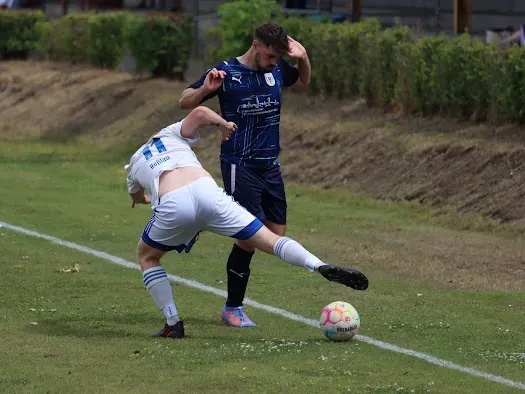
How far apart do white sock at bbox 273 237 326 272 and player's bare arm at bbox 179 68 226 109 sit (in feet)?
4.37

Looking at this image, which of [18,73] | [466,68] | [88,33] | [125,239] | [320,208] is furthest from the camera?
[18,73]

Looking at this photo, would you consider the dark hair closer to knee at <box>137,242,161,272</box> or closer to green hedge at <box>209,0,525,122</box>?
knee at <box>137,242,161,272</box>

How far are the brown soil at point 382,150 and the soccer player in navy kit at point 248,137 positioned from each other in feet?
9.30

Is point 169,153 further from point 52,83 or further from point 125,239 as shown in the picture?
point 52,83

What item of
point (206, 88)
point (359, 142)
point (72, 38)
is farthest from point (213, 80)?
point (72, 38)

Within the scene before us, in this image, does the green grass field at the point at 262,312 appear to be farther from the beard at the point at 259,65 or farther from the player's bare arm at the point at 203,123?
the beard at the point at 259,65

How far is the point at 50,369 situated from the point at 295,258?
178 cm

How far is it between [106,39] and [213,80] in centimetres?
2421

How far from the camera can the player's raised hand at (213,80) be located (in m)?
8.94

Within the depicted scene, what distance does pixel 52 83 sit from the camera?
33.5 meters

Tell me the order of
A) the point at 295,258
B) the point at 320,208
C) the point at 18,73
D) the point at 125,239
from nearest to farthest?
the point at 295,258, the point at 125,239, the point at 320,208, the point at 18,73

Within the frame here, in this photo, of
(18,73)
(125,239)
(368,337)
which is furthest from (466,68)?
(18,73)

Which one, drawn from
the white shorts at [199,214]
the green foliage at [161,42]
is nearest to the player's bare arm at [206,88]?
the white shorts at [199,214]

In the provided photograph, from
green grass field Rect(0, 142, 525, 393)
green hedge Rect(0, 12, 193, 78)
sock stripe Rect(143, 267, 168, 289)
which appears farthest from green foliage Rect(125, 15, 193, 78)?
sock stripe Rect(143, 267, 168, 289)
